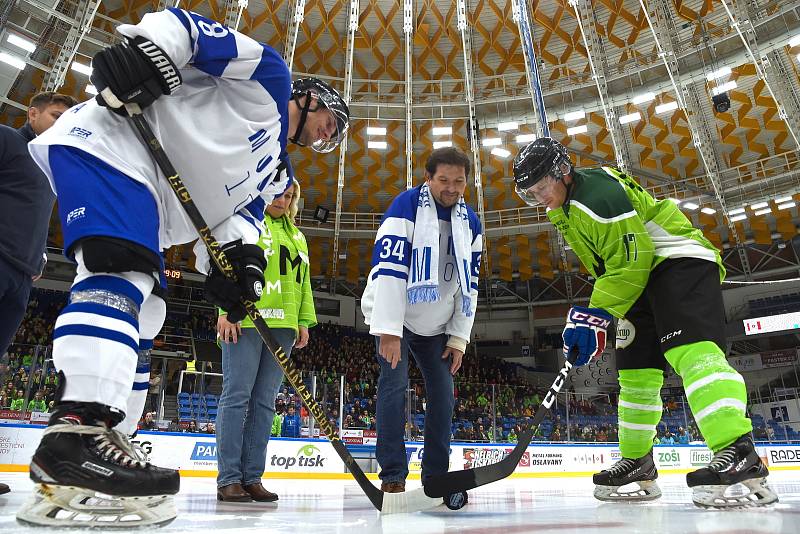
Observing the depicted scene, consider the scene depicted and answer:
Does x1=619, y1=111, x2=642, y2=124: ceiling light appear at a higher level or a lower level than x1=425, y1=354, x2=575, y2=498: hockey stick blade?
higher

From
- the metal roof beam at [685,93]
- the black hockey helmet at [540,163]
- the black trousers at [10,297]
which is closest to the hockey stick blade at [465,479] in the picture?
the black hockey helmet at [540,163]

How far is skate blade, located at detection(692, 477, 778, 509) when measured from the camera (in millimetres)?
1711

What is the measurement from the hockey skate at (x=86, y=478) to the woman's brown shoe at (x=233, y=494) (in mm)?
1147

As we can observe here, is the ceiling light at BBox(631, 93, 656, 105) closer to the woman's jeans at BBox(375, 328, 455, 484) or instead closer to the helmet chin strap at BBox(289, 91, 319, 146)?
the woman's jeans at BBox(375, 328, 455, 484)

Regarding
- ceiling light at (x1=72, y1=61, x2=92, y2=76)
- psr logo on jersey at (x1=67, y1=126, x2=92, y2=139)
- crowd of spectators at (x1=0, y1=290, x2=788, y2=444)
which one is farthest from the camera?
ceiling light at (x1=72, y1=61, x2=92, y2=76)

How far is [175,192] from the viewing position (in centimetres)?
142

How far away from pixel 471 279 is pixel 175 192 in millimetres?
1373

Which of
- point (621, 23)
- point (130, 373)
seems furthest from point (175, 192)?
point (621, 23)

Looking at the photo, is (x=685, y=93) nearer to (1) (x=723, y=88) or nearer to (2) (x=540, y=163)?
(1) (x=723, y=88)

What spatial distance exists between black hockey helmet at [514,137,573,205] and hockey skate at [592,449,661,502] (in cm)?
126

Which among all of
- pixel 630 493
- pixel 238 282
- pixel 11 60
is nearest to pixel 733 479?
pixel 630 493

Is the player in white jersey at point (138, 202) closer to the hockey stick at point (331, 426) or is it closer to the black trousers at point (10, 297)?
the hockey stick at point (331, 426)

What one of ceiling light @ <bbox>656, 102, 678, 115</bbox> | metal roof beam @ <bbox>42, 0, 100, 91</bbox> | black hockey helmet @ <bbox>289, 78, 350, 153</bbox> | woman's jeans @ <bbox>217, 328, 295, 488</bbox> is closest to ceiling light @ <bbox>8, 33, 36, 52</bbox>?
metal roof beam @ <bbox>42, 0, 100, 91</bbox>

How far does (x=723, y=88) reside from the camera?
42.4ft
